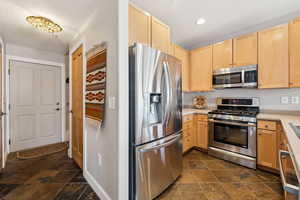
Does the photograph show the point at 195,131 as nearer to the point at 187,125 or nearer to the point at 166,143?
the point at 187,125

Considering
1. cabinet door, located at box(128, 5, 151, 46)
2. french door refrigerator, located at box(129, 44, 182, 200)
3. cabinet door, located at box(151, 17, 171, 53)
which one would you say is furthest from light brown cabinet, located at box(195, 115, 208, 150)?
cabinet door, located at box(128, 5, 151, 46)

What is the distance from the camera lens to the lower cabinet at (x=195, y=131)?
2.81 metres

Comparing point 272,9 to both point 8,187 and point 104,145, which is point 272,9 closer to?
point 104,145

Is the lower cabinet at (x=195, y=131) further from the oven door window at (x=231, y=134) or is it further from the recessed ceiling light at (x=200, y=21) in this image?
the recessed ceiling light at (x=200, y=21)

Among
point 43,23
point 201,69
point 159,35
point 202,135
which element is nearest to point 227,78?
point 201,69

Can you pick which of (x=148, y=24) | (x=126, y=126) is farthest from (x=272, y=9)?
(x=126, y=126)

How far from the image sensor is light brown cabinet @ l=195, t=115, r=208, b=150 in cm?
288

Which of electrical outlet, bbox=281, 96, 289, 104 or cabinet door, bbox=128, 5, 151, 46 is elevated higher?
cabinet door, bbox=128, 5, 151, 46

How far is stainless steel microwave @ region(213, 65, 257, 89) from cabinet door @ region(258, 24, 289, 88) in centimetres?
10

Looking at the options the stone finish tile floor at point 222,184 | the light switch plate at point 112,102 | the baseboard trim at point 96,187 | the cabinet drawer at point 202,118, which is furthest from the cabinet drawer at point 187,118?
the baseboard trim at point 96,187

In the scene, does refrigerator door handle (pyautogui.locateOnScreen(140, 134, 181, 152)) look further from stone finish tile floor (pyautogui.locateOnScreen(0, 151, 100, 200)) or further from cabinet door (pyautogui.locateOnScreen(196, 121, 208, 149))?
cabinet door (pyautogui.locateOnScreen(196, 121, 208, 149))

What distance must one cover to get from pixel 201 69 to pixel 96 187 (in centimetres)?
305

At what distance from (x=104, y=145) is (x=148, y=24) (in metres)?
1.64

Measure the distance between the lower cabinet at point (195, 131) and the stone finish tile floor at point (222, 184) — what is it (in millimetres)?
480
